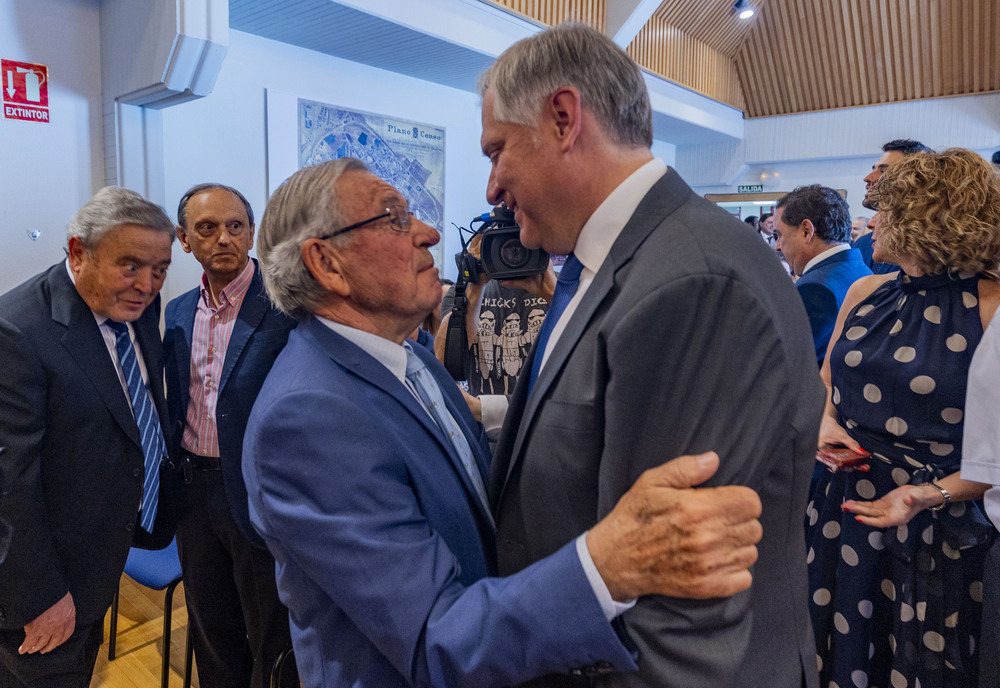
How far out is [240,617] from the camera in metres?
2.41

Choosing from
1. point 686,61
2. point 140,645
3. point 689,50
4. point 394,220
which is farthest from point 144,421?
point 689,50

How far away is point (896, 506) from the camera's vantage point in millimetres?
1753

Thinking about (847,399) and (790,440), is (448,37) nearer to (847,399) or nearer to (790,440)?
(847,399)

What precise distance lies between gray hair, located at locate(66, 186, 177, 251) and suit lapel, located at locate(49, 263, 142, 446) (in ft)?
0.42

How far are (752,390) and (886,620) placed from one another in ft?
5.37

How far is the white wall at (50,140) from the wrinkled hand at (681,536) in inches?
134

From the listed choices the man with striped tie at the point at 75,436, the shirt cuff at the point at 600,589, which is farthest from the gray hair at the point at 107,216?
the shirt cuff at the point at 600,589

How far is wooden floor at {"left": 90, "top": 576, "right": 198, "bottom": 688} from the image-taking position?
271 centimetres

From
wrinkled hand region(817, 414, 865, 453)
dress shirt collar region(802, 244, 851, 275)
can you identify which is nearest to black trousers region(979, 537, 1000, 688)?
wrinkled hand region(817, 414, 865, 453)

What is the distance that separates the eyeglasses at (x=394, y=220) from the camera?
1201mm

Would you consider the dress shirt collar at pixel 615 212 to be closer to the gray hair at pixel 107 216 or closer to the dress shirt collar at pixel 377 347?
the dress shirt collar at pixel 377 347

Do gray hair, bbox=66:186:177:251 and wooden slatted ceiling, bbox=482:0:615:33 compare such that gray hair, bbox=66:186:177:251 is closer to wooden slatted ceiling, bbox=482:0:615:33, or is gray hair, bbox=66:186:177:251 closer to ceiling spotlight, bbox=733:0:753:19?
wooden slatted ceiling, bbox=482:0:615:33

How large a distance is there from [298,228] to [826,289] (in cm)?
275

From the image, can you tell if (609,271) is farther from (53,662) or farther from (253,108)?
(253,108)
